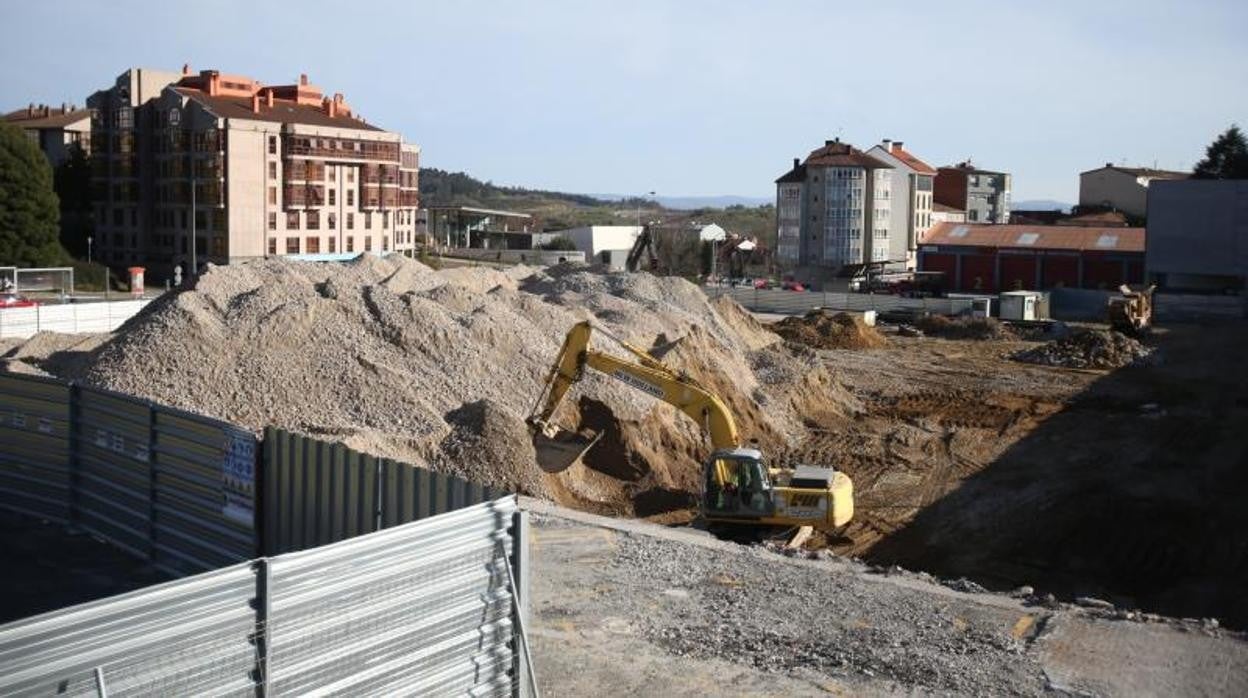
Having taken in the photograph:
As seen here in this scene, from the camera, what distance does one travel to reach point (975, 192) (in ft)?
360

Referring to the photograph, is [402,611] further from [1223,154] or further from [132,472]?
[1223,154]

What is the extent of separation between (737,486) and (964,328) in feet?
112

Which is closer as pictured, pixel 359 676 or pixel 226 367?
pixel 359 676

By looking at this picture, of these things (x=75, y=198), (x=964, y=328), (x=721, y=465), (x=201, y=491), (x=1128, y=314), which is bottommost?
(x=721, y=465)

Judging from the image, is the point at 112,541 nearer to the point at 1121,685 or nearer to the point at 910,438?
the point at 1121,685

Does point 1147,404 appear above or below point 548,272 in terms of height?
below

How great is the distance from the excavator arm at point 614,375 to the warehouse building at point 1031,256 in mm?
52306

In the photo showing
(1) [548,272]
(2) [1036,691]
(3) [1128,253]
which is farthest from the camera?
(3) [1128,253]

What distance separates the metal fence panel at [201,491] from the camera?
13.0 meters

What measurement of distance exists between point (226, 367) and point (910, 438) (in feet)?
51.6

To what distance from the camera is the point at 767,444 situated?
28.4 m

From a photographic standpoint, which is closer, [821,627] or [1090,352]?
[821,627]

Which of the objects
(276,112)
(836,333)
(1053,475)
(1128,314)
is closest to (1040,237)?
(1128,314)

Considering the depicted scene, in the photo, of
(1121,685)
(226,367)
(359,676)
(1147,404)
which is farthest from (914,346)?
(359,676)
